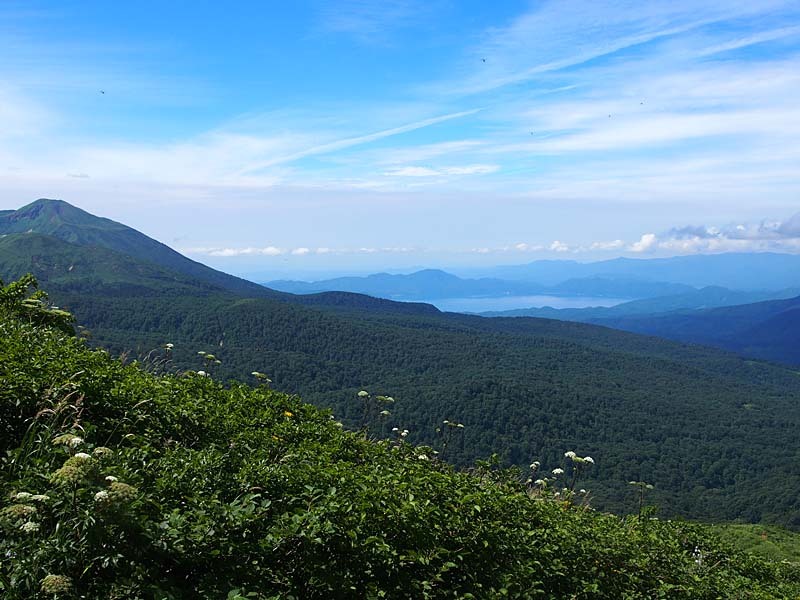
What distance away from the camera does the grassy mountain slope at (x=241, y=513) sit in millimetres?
3393

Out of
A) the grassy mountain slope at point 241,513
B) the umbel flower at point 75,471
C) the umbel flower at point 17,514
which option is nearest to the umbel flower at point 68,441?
the grassy mountain slope at point 241,513

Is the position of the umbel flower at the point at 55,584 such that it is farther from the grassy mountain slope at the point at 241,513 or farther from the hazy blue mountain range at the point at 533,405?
the hazy blue mountain range at the point at 533,405

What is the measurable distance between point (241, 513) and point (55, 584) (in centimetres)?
112

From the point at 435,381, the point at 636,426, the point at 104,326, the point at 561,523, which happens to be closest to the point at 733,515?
the point at 636,426

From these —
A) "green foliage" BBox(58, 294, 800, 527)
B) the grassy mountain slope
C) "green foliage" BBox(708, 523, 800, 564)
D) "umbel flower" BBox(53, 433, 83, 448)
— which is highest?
"umbel flower" BBox(53, 433, 83, 448)

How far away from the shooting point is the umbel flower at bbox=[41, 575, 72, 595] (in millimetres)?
2990

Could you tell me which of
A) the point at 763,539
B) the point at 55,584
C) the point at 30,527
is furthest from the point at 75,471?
the point at 763,539

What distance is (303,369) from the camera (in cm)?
16325

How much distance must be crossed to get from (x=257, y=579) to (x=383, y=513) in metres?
1.13

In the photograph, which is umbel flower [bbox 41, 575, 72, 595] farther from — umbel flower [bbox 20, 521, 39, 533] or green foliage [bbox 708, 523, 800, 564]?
green foliage [bbox 708, 523, 800, 564]

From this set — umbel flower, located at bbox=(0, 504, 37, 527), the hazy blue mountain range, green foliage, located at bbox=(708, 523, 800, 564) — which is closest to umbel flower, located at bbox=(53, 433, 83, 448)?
umbel flower, located at bbox=(0, 504, 37, 527)

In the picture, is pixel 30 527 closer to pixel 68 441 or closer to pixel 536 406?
pixel 68 441

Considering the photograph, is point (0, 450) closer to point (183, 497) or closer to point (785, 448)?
point (183, 497)

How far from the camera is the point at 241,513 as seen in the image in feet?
12.7
